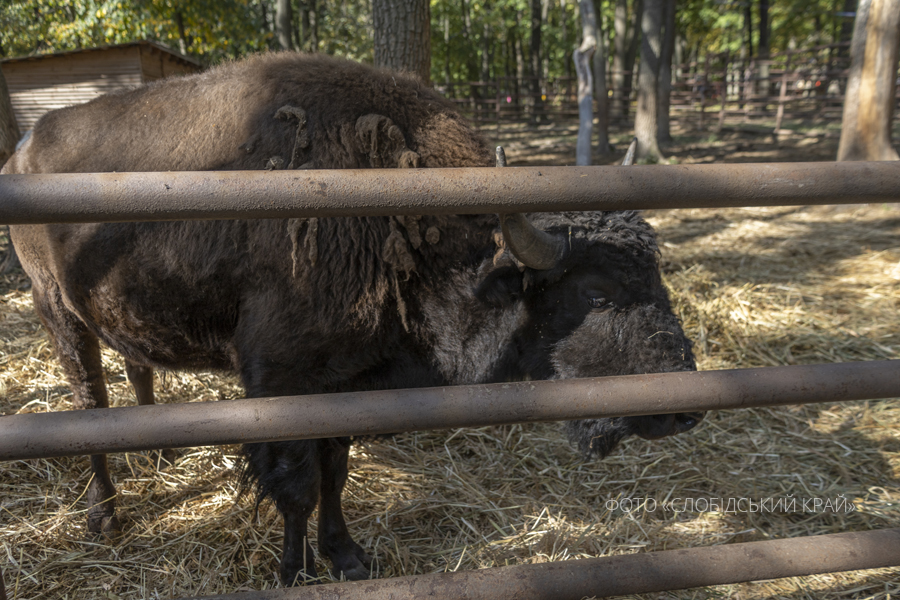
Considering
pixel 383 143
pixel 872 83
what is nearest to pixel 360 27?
pixel 872 83

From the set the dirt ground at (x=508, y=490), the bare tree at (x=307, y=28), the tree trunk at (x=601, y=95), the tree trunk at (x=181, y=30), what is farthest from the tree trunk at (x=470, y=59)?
the dirt ground at (x=508, y=490)

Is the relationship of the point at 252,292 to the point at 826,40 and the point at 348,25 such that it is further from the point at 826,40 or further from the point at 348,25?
the point at 826,40

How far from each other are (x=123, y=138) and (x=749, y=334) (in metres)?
4.96

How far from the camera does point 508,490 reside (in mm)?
3547

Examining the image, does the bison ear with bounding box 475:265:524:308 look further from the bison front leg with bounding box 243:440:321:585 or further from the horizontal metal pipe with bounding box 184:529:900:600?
the horizontal metal pipe with bounding box 184:529:900:600

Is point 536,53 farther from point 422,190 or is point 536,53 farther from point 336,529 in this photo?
point 422,190

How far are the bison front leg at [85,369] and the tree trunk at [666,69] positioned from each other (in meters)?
15.4

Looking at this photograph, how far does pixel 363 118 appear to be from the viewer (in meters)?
2.52

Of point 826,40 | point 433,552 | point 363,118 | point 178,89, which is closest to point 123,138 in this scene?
point 178,89

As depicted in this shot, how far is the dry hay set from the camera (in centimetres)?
282

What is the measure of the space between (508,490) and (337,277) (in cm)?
189

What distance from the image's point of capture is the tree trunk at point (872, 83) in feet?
27.3

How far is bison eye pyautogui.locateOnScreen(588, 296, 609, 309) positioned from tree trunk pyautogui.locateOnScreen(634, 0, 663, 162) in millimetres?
11809

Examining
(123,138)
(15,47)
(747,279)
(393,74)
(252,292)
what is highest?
(15,47)
